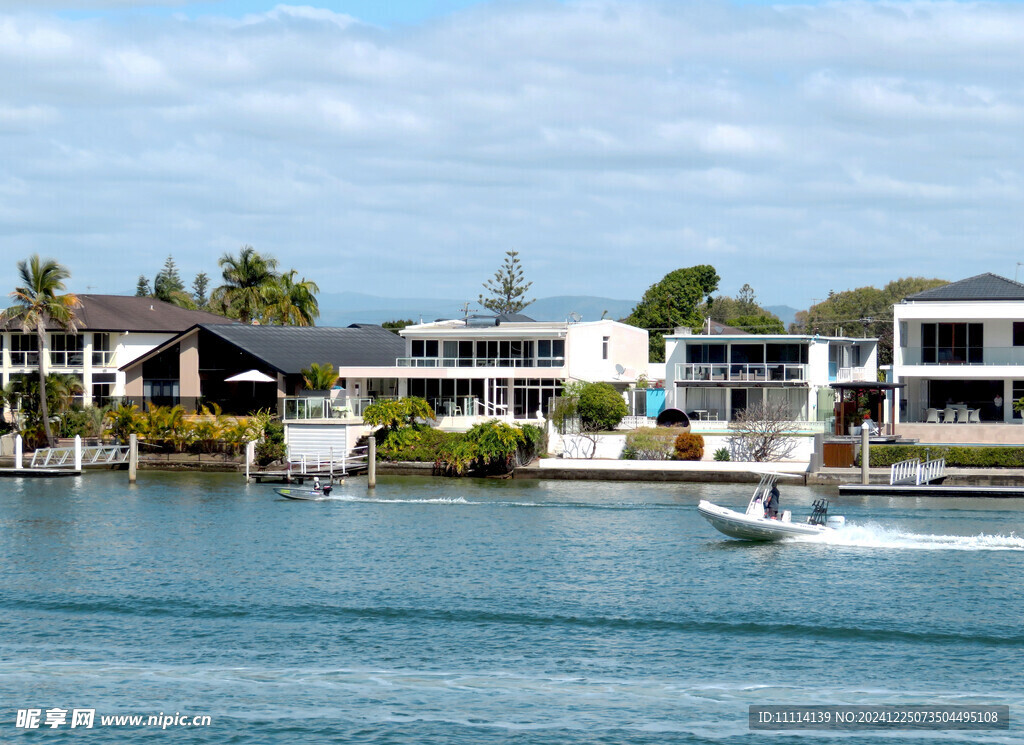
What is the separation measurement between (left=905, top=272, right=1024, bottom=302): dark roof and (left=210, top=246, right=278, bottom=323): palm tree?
45449 mm

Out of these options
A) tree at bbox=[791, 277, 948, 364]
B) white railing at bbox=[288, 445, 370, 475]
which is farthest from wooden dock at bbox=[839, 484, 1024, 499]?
tree at bbox=[791, 277, 948, 364]

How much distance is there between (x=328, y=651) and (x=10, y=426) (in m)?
50.4

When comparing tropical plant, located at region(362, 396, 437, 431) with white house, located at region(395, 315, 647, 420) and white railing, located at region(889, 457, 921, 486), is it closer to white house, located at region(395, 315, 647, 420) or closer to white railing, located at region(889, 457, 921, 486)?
white house, located at region(395, 315, 647, 420)

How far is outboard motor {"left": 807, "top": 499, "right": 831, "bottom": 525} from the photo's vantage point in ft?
135

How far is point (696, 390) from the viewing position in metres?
67.1

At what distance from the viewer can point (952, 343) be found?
65.2 metres

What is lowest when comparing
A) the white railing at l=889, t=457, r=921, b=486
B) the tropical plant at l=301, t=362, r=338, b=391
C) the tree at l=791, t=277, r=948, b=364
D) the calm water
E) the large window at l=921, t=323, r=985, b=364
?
the calm water

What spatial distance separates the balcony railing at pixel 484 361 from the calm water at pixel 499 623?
70.9 feet

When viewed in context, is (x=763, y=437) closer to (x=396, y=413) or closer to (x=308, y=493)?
(x=396, y=413)

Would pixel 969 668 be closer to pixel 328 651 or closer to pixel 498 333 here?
pixel 328 651

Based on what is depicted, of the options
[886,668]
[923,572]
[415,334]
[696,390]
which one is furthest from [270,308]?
[886,668]

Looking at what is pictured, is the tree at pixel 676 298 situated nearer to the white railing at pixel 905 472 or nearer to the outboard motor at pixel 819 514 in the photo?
the white railing at pixel 905 472

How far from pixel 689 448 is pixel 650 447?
186 cm

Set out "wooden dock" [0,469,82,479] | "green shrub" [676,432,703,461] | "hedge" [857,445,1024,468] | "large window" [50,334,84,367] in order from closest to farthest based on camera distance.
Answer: "hedge" [857,445,1024,468]
"green shrub" [676,432,703,461]
"wooden dock" [0,469,82,479]
"large window" [50,334,84,367]
